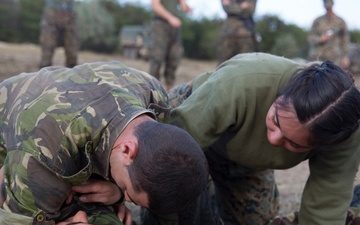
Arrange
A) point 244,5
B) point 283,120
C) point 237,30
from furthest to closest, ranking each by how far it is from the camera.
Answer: point 237,30
point 244,5
point 283,120

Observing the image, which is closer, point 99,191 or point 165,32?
point 99,191

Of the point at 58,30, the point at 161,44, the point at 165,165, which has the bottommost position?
the point at 58,30

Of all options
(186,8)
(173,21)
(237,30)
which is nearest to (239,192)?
(173,21)

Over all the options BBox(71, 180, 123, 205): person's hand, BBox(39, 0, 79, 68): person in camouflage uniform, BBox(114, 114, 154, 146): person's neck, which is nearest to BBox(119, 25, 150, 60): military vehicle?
BBox(39, 0, 79, 68): person in camouflage uniform

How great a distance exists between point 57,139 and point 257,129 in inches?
36.3

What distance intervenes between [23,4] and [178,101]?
18.9 metres

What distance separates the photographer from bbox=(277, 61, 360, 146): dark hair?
1.95 meters

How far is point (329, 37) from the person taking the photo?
7750 mm

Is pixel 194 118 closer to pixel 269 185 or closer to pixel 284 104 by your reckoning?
pixel 284 104

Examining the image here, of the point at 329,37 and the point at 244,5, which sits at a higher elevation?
the point at 244,5

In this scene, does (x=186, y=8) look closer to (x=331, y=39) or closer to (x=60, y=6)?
(x=60, y=6)

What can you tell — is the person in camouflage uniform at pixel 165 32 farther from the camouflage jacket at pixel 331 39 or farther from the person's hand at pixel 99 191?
the person's hand at pixel 99 191

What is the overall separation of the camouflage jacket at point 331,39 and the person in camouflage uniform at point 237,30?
1.47 m

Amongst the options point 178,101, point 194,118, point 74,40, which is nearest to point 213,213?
point 178,101
